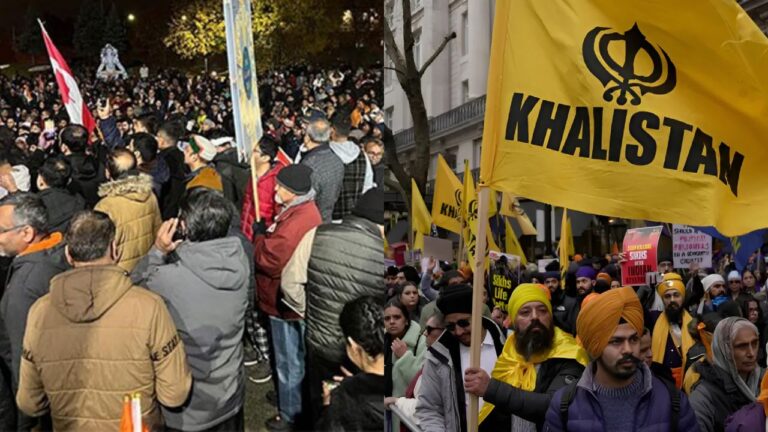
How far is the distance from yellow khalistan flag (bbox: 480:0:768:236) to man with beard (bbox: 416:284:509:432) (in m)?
0.95

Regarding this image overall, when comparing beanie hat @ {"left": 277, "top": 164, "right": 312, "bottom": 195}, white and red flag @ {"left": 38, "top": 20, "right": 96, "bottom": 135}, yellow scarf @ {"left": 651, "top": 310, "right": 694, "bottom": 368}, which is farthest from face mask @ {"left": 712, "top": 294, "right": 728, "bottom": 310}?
white and red flag @ {"left": 38, "top": 20, "right": 96, "bottom": 135}

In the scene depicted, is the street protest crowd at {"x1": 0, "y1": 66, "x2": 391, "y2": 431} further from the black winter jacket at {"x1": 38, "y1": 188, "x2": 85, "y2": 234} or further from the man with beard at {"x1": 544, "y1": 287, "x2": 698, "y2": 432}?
the man with beard at {"x1": 544, "y1": 287, "x2": 698, "y2": 432}

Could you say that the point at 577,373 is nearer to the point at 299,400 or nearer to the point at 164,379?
the point at 299,400

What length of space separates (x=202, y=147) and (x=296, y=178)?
0.48 metres

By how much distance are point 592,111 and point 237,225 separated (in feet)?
5.74

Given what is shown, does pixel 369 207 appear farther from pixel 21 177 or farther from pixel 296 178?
pixel 21 177

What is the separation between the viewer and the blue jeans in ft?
18.1

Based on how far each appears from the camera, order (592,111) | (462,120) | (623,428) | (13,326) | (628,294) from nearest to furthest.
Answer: (623,428) < (628,294) < (592,111) < (13,326) < (462,120)

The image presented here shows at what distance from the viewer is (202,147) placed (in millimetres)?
5438

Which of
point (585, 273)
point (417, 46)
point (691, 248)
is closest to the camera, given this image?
point (417, 46)

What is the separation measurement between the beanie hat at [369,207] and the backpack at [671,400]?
1602mm

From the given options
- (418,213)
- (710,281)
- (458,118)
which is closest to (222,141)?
(418,213)

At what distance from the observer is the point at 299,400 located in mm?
5531

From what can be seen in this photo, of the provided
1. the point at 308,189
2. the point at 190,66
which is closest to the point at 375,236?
the point at 308,189
